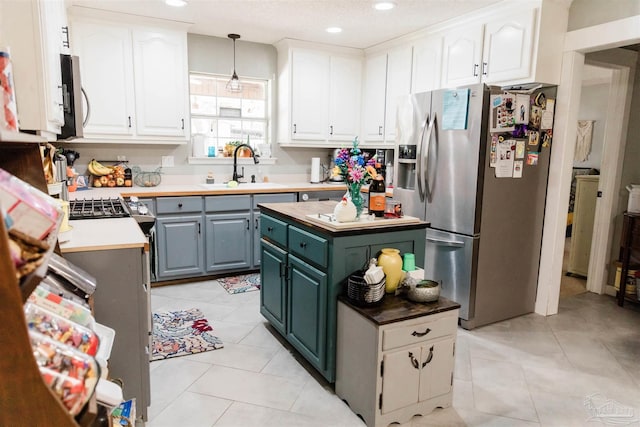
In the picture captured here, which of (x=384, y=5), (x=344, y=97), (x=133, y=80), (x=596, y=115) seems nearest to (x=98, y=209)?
(x=133, y=80)

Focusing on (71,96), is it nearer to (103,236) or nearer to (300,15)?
(103,236)

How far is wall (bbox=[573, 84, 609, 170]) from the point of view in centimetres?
691

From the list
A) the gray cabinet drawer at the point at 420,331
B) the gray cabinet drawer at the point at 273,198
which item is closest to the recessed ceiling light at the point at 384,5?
the gray cabinet drawer at the point at 273,198

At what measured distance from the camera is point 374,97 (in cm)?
489

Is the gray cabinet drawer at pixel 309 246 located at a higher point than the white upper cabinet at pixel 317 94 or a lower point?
lower

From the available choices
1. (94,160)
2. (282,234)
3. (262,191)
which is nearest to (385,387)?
(282,234)

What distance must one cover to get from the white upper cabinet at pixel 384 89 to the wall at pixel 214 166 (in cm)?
91

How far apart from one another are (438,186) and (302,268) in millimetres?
1402

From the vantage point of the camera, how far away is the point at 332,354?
91.2 inches

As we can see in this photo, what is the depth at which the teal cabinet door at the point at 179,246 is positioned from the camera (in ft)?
13.0

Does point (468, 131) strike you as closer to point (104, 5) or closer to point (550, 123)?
point (550, 123)

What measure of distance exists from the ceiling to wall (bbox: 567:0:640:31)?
0.57 metres

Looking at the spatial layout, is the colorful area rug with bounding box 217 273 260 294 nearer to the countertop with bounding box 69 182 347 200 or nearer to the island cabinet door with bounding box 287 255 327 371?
the countertop with bounding box 69 182 347 200

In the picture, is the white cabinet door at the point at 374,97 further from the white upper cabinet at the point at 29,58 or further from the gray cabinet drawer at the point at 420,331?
the white upper cabinet at the point at 29,58
